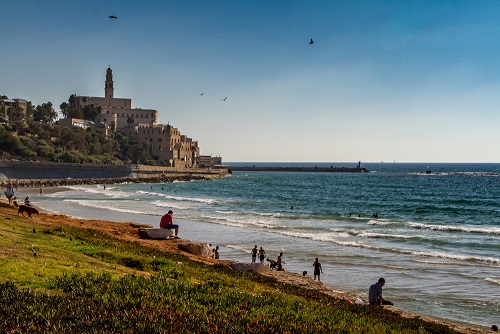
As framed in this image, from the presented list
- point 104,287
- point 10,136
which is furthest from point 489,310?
point 10,136

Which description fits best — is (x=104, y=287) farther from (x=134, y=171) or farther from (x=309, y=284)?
(x=134, y=171)

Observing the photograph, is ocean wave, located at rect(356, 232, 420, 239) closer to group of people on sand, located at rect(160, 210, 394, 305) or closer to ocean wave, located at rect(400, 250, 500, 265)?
ocean wave, located at rect(400, 250, 500, 265)

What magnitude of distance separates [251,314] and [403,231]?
3516cm

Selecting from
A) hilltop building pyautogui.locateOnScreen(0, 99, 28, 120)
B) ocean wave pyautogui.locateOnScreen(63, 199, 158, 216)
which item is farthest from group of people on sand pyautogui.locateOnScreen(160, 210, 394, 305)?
hilltop building pyautogui.locateOnScreen(0, 99, 28, 120)

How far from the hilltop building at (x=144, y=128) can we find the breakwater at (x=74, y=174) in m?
18.7

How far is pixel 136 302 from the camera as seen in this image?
9711mm

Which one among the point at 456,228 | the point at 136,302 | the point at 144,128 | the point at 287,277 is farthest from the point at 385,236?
the point at 144,128

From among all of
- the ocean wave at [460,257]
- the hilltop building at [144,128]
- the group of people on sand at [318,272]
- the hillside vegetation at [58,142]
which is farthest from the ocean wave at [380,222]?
the hilltop building at [144,128]

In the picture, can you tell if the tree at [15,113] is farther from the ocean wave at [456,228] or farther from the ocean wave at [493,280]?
the ocean wave at [493,280]

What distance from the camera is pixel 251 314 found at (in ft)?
32.8

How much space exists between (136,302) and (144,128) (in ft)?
535

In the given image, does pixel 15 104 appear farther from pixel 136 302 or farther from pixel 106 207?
pixel 136 302

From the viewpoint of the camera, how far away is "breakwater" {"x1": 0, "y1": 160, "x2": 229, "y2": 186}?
322ft

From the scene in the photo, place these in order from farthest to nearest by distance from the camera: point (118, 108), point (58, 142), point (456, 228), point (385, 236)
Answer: point (118, 108) < point (58, 142) < point (456, 228) < point (385, 236)
